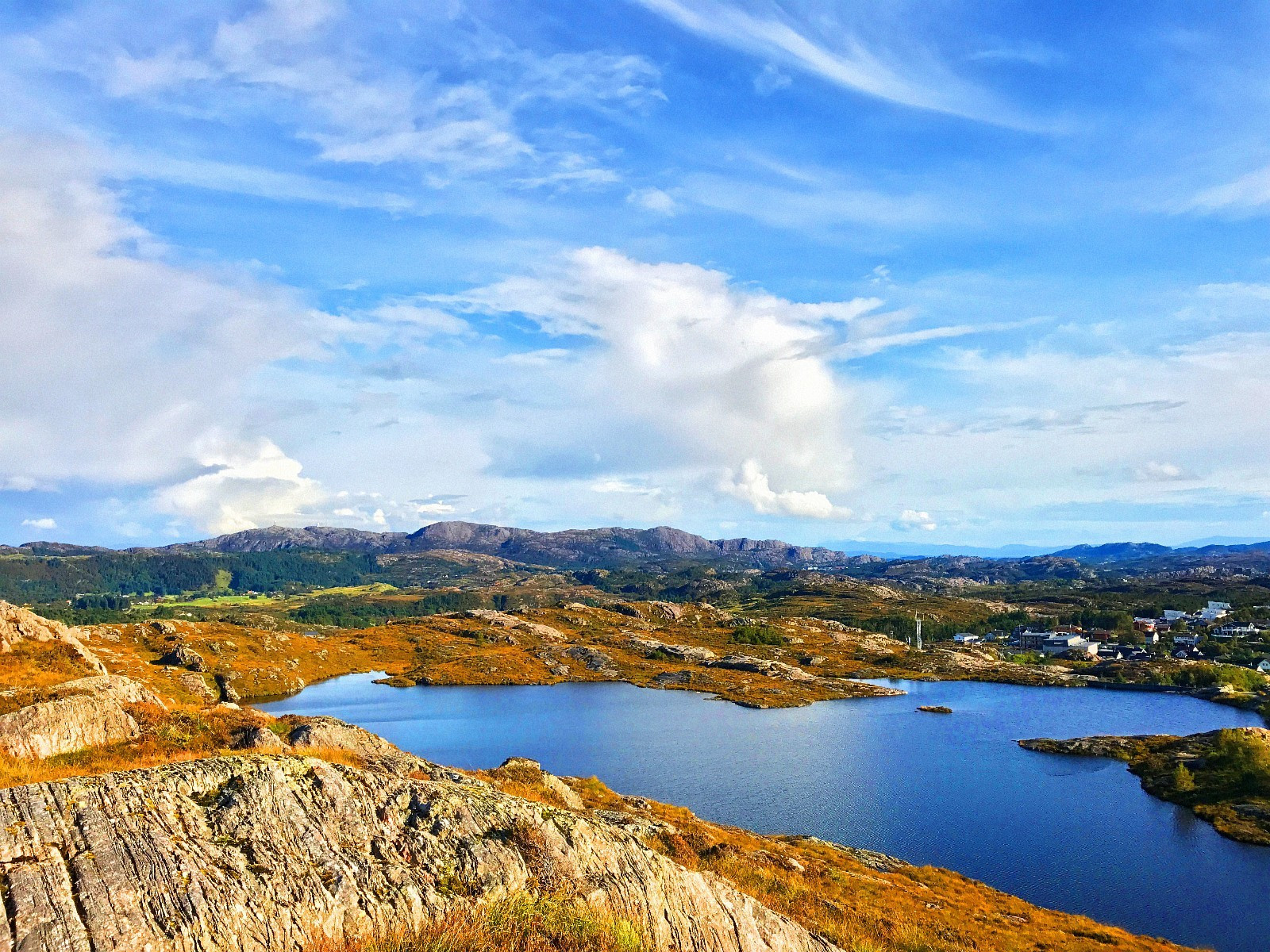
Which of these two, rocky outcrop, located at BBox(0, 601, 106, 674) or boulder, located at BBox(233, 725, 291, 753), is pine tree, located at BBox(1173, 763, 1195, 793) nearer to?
boulder, located at BBox(233, 725, 291, 753)

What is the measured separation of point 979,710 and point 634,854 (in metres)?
142

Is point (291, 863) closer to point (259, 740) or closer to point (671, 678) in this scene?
point (259, 740)

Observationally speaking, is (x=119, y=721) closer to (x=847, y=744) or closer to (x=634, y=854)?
(x=634, y=854)

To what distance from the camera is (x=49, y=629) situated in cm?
6500

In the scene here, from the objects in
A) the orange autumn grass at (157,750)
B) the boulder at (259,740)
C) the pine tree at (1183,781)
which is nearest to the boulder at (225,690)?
the orange autumn grass at (157,750)

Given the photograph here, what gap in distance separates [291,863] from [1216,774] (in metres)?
109

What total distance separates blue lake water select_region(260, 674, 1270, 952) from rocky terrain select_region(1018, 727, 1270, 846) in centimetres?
253

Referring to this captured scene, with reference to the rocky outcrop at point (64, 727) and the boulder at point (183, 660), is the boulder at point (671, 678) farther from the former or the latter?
the rocky outcrop at point (64, 727)

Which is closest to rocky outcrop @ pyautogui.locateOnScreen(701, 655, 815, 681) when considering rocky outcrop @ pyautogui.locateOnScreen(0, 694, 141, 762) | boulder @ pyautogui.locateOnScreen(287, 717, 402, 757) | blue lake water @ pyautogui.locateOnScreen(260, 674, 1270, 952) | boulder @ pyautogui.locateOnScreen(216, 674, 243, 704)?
blue lake water @ pyautogui.locateOnScreen(260, 674, 1270, 952)

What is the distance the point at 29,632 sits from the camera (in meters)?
60.9

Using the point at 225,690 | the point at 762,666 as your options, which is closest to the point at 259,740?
the point at 225,690

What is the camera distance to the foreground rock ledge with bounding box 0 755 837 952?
13242 millimetres

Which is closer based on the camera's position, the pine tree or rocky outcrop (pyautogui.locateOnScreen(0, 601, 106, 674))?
rocky outcrop (pyautogui.locateOnScreen(0, 601, 106, 674))

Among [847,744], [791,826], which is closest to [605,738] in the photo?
[847,744]
